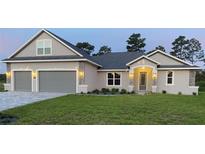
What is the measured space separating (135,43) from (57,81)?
3355 cm

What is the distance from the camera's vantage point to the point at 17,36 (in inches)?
1469

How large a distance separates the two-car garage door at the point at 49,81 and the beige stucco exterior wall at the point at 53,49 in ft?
5.68

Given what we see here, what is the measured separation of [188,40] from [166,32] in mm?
5627

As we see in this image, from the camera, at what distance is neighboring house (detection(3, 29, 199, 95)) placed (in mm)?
17188

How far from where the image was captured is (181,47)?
47.6m

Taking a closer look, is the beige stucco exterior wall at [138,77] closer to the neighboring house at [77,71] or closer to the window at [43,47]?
the neighboring house at [77,71]

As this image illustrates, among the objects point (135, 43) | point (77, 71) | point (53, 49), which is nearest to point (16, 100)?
point (77, 71)

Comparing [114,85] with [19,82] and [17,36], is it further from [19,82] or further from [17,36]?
[17,36]

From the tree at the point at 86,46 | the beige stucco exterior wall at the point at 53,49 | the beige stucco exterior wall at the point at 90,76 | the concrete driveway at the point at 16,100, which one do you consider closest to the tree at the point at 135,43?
the tree at the point at 86,46

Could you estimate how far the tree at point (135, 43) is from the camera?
47312 mm

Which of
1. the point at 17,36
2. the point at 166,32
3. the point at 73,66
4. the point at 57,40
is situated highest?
the point at 166,32

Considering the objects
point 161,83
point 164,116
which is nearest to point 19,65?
point 161,83

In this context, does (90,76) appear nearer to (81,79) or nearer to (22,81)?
(81,79)

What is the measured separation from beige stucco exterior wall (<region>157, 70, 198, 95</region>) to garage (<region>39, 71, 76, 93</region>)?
27.6 feet
